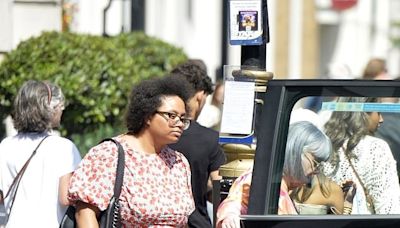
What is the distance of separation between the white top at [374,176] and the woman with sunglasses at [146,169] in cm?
96

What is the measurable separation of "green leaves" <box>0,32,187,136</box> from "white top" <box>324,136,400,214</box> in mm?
4344

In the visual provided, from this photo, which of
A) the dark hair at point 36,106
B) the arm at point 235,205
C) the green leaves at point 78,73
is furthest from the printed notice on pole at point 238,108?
the green leaves at point 78,73

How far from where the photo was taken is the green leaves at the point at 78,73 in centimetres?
1013

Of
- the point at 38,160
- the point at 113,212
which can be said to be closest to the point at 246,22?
the point at 38,160

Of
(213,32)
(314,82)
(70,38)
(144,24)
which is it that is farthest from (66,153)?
(213,32)

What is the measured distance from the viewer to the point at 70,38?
1066 cm

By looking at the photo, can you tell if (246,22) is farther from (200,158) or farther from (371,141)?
(371,141)

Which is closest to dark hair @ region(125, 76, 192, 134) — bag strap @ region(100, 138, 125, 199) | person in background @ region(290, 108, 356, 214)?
bag strap @ region(100, 138, 125, 199)

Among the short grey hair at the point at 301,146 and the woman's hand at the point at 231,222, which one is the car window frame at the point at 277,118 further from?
the woman's hand at the point at 231,222

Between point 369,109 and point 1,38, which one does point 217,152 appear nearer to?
point 369,109

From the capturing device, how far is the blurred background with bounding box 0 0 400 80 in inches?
487

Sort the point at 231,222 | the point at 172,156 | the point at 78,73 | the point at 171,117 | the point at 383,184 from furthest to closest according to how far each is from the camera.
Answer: the point at 78,73
the point at 172,156
the point at 171,117
the point at 383,184
the point at 231,222

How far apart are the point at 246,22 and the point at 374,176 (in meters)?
1.69

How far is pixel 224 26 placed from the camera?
1570cm
